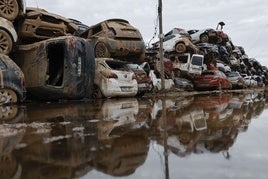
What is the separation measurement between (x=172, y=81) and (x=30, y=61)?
28.1 ft

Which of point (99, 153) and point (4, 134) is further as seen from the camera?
point (4, 134)

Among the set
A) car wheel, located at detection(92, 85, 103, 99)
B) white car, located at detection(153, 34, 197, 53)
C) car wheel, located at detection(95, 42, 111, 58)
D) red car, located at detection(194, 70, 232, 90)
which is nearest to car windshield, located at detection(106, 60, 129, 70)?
car wheel, located at detection(92, 85, 103, 99)

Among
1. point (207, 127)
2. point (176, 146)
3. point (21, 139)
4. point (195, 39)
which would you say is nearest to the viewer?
point (176, 146)

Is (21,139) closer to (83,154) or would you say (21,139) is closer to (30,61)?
(83,154)

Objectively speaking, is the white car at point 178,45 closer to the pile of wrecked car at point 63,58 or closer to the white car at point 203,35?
the pile of wrecked car at point 63,58

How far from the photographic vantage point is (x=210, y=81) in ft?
66.5

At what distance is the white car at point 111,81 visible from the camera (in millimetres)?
11141

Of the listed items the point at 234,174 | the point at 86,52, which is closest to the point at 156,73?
the point at 86,52

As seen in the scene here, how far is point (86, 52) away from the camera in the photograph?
33.2 feet

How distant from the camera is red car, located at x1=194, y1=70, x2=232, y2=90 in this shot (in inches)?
797

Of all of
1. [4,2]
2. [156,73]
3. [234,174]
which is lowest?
[234,174]

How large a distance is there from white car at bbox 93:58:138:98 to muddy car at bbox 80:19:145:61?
2647 mm

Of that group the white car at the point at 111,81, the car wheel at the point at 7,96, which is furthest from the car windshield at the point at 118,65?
the car wheel at the point at 7,96

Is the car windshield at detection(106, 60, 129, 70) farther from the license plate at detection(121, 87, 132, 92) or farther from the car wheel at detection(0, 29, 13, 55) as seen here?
the car wheel at detection(0, 29, 13, 55)
